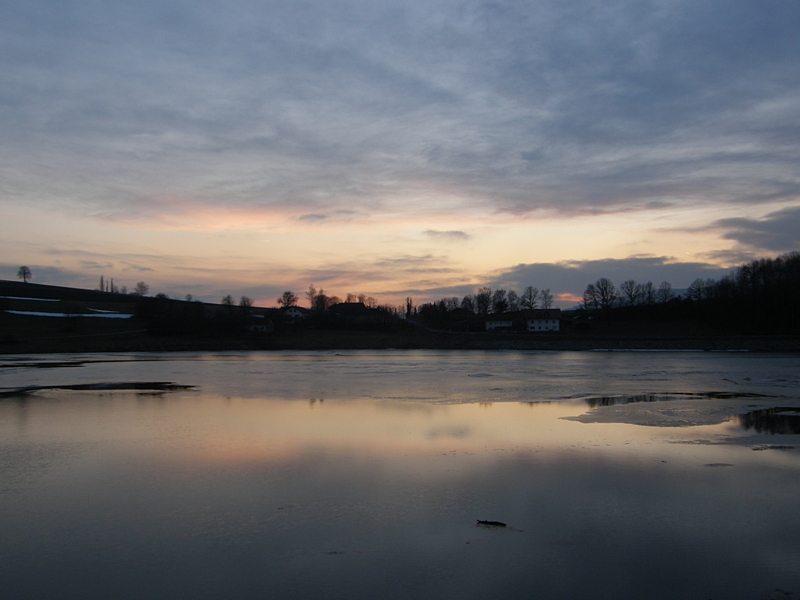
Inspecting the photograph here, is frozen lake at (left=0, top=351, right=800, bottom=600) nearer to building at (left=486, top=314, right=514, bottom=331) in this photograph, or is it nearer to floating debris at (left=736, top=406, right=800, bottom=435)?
floating debris at (left=736, top=406, right=800, bottom=435)

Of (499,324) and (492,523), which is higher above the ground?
(499,324)

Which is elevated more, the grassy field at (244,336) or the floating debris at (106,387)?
the grassy field at (244,336)

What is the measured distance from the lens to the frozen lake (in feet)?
17.9

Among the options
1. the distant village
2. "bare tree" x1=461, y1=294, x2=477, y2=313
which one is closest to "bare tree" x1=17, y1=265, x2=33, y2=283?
the distant village

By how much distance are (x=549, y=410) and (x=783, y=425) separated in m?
5.17

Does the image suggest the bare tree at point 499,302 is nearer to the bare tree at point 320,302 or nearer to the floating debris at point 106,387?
the bare tree at point 320,302

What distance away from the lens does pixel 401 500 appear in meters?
7.68

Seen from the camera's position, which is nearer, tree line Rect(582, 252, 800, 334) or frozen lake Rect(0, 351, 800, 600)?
frozen lake Rect(0, 351, 800, 600)

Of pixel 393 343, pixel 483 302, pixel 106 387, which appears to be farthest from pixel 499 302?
pixel 106 387

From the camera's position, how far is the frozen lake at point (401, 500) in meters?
5.45

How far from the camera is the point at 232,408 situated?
1586 centimetres

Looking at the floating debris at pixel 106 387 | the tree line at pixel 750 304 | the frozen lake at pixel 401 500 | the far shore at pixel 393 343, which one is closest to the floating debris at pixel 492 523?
the frozen lake at pixel 401 500

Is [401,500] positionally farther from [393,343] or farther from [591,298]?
[591,298]

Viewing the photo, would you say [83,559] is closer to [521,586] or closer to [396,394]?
[521,586]
